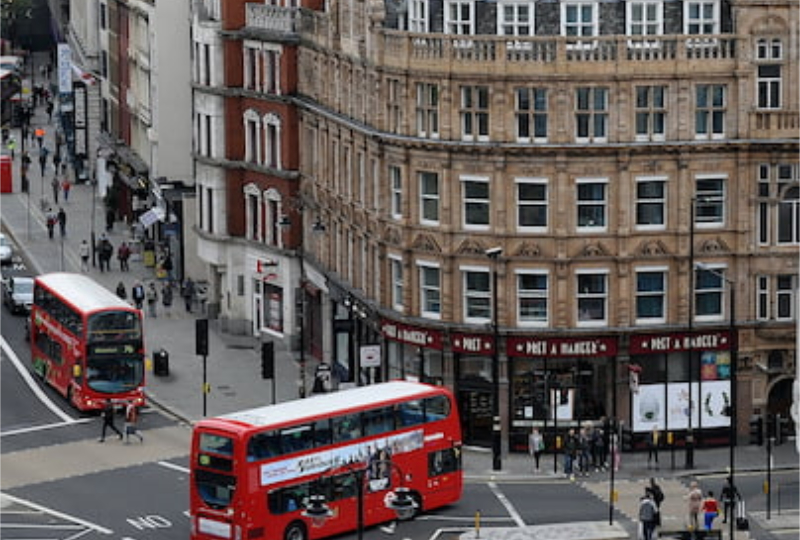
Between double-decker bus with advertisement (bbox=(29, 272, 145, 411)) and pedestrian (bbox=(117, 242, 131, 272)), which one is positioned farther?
pedestrian (bbox=(117, 242, 131, 272))

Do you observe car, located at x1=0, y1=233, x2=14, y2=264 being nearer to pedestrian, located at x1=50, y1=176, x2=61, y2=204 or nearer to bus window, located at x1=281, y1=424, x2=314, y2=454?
pedestrian, located at x1=50, y1=176, x2=61, y2=204

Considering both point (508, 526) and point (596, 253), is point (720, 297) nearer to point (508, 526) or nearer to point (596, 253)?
point (596, 253)

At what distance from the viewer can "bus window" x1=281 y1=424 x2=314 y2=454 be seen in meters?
82.7

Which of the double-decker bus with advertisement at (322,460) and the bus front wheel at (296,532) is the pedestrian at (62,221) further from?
the bus front wheel at (296,532)

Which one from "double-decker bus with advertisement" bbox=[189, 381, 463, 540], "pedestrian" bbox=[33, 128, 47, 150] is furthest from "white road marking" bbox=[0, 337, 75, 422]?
"pedestrian" bbox=[33, 128, 47, 150]

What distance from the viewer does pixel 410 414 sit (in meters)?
86.6

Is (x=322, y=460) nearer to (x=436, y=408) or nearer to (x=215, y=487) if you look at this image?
(x=215, y=487)

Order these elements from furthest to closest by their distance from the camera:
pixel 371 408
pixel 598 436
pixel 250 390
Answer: pixel 250 390
pixel 598 436
pixel 371 408

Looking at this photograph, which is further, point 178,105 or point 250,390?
point 178,105

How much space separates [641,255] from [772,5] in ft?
32.6

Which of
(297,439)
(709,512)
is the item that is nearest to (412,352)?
(297,439)

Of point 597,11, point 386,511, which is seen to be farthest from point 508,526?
point 597,11

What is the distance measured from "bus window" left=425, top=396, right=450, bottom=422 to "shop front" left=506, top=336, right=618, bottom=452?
369 inches

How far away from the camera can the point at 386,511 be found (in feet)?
285
